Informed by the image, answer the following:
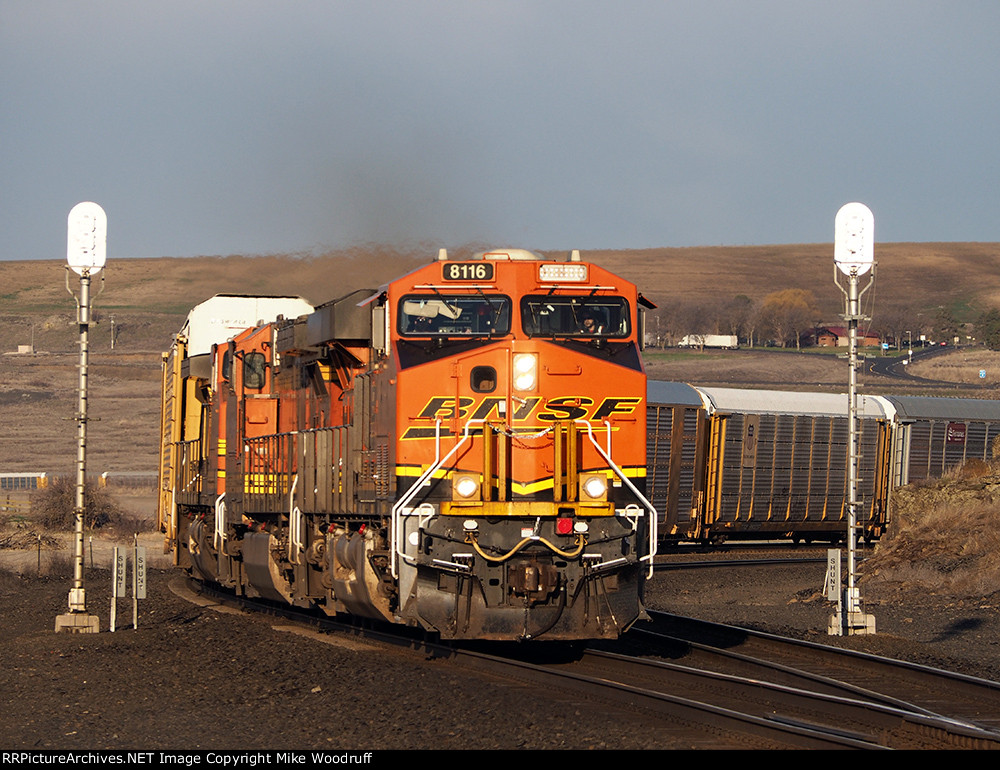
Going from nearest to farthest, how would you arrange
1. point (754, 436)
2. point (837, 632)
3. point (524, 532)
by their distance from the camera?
point (524, 532), point (837, 632), point (754, 436)

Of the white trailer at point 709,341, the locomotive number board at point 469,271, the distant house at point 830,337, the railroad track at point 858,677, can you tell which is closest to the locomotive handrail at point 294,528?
the railroad track at point 858,677

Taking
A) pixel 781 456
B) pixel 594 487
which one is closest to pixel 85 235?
pixel 594 487

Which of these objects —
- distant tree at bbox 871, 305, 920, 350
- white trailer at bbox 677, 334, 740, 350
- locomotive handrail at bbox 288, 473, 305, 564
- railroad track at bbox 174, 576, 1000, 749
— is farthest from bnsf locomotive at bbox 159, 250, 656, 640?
distant tree at bbox 871, 305, 920, 350

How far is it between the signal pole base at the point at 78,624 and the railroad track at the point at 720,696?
13.4 ft

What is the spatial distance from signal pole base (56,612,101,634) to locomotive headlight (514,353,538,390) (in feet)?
24.9

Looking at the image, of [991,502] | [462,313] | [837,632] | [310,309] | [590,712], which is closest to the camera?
[590,712]

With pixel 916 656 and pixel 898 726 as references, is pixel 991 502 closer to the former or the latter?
pixel 916 656

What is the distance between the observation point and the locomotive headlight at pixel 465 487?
37.6ft

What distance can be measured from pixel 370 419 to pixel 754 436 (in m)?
15.7

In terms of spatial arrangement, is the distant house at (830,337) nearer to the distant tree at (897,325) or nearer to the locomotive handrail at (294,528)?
the distant tree at (897,325)

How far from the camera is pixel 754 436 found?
26.7 m

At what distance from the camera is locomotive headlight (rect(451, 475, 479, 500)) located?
11.4m

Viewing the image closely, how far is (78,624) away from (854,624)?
32.5ft

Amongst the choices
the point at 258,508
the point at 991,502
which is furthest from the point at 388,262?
the point at 991,502
